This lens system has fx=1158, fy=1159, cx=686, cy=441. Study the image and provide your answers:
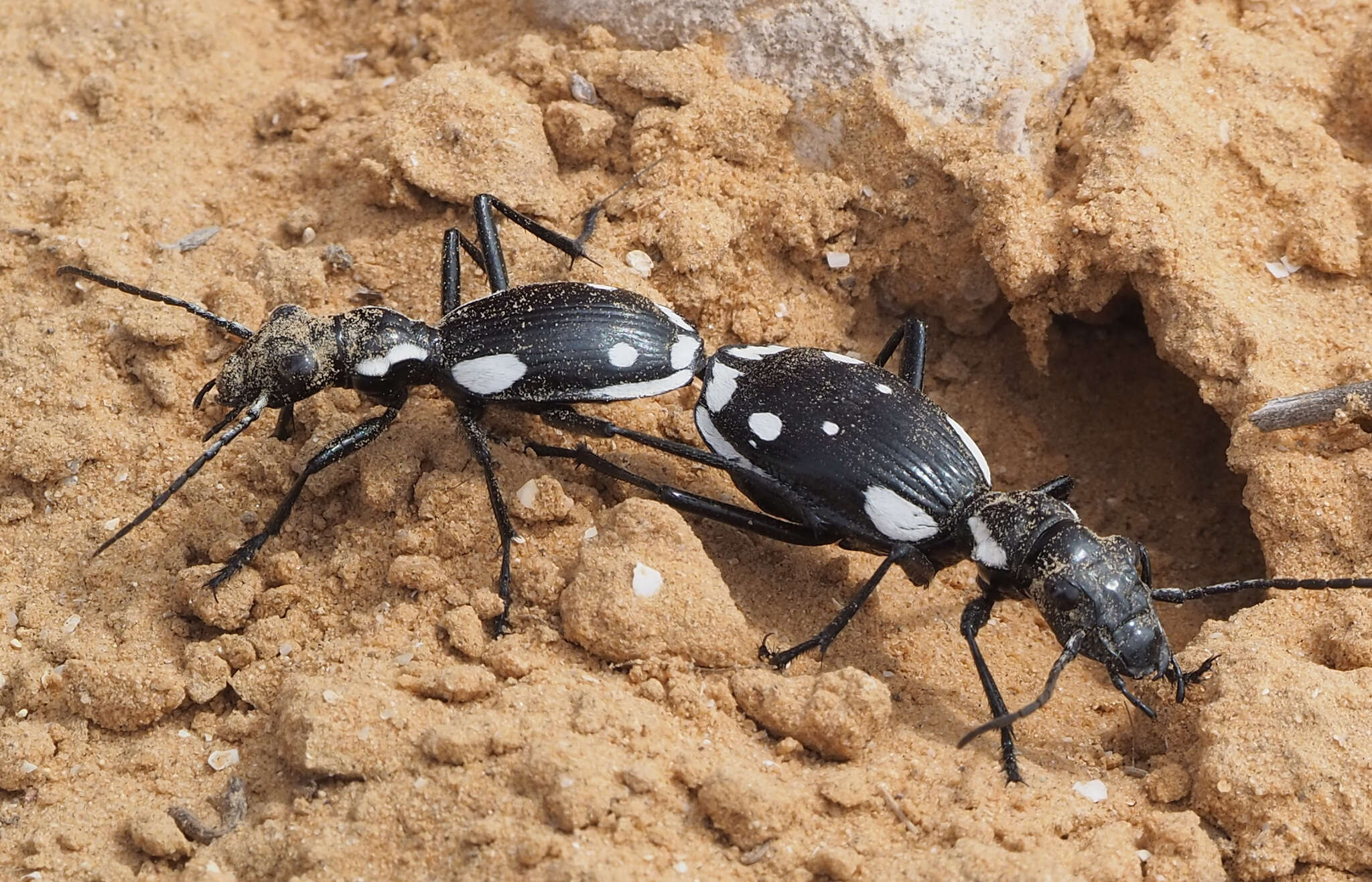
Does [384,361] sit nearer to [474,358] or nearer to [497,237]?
[474,358]

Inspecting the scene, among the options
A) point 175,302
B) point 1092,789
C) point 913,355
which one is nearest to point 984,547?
point 1092,789

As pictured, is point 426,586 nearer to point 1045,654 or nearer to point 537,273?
point 537,273

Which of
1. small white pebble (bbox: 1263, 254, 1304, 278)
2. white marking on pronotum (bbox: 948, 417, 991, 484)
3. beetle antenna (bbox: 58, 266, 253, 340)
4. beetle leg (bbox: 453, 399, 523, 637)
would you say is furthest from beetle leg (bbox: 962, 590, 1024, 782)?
beetle antenna (bbox: 58, 266, 253, 340)

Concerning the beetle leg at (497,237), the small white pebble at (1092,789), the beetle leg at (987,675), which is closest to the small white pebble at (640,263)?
the beetle leg at (497,237)

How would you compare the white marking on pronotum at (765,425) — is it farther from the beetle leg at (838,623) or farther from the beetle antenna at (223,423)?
the beetle antenna at (223,423)

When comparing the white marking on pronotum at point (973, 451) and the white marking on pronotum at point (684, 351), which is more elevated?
the white marking on pronotum at point (684, 351)
